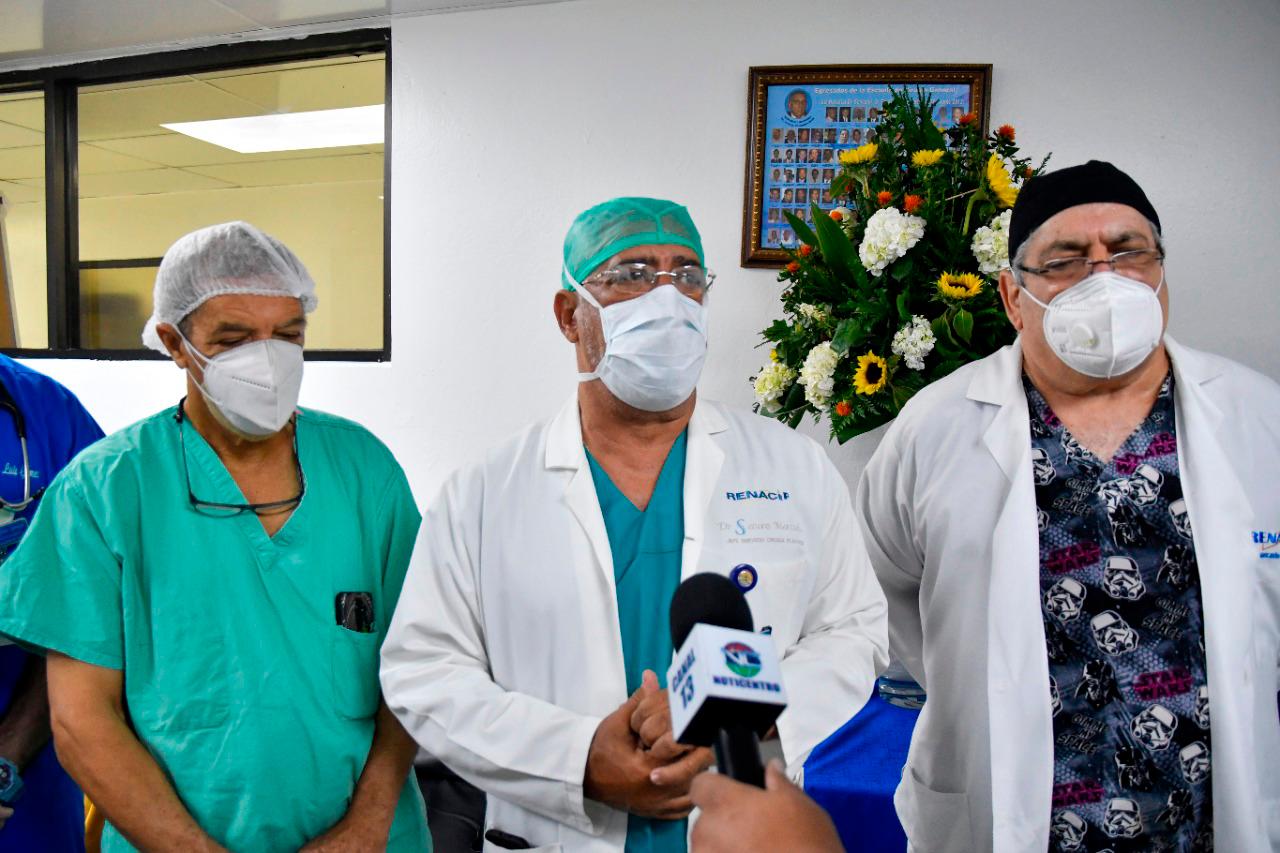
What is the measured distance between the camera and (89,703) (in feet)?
3.94

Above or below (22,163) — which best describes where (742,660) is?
below

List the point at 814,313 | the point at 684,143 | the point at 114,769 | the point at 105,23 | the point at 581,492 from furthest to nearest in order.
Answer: the point at 105,23, the point at 684,143, the point at 814,313, the point at 581,492, the point at 114,769

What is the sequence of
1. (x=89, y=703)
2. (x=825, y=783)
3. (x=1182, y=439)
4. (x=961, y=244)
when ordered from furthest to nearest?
(x=961, y=244), (x=825, y=783), (x=1182, y=439), (x=89, y=703)

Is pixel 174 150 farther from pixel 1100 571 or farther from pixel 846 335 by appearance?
pixel 1100 571

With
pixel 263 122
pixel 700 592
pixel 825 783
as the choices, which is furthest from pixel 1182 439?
pixel 263 122

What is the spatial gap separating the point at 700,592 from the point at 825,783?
3.78 ft

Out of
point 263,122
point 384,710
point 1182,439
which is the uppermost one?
point 263,122

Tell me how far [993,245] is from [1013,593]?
0.88 m

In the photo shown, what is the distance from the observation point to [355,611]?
135 centimetres

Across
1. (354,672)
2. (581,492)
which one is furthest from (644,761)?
(354,672)

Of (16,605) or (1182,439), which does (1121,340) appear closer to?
(1182,439)

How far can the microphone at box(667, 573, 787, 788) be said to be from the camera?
621 millimetres

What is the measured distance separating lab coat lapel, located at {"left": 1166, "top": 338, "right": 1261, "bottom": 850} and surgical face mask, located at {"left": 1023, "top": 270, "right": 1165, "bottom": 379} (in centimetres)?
16

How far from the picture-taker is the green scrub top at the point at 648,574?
3.90 feet
